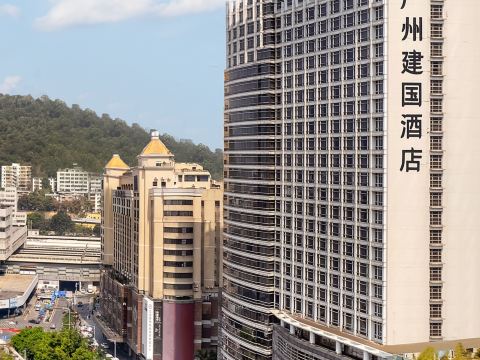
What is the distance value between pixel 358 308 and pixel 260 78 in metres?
15.0

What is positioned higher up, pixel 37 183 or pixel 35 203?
pixel 37 183

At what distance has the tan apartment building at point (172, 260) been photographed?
221 ft

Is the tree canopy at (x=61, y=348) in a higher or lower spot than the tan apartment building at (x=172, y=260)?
lower

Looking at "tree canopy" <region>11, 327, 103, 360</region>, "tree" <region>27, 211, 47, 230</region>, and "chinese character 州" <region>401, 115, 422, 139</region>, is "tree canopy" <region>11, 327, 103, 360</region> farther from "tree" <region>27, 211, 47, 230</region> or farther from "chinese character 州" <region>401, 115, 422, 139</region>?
"tree" <region>27, 211, 47, 230</region>

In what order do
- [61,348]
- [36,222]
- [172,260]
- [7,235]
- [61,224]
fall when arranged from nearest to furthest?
[61,348], [172,260], [7,235], [61,224], [36,222]

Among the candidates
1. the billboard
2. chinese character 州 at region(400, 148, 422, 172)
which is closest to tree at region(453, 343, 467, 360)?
chinese character 州 at region(400, 148, 422, 172)

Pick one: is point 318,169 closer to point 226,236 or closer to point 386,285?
point 386,285

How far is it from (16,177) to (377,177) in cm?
15998

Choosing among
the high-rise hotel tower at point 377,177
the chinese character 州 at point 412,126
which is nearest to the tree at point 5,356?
the high-rise hotel tower at point 377,177

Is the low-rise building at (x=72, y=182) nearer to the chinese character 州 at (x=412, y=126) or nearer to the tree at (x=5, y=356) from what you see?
the tree at (x=5, y=356)

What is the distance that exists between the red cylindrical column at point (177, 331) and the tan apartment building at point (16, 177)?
12776 centimetres

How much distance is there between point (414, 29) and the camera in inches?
1614

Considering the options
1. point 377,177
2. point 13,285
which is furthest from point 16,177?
point 377,177

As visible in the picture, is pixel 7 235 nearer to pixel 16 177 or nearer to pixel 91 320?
pixel 91 320
